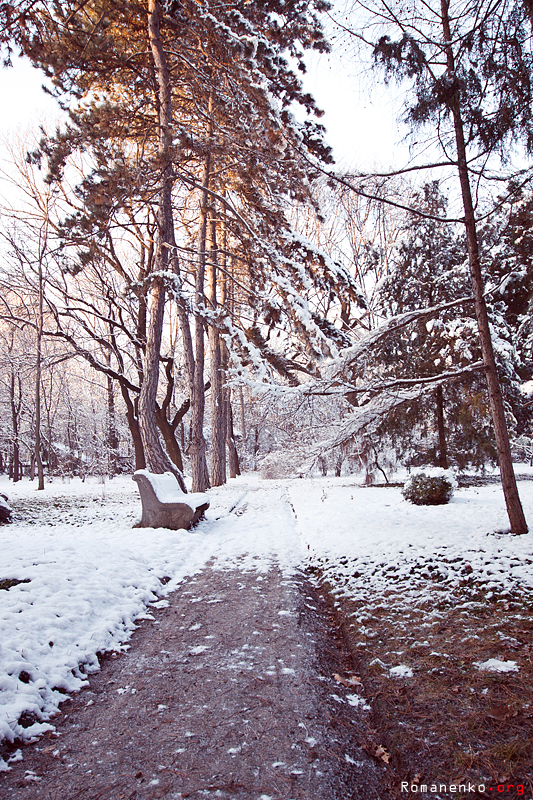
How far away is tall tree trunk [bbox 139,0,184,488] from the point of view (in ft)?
28.2

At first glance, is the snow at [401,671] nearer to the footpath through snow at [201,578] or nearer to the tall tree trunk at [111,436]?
the footpath through snow at [201,578]

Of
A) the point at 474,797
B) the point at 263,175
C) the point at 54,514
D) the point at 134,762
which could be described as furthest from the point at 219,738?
the point at 54,514

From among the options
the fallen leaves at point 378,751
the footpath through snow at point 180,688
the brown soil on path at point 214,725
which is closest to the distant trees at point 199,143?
the footpath through snow at point 180,688

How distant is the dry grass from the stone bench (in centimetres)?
427

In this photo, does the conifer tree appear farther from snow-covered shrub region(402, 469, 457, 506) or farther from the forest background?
snow-covered shrub region(402, 469, 457, 506)

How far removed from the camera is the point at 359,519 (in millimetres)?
7953

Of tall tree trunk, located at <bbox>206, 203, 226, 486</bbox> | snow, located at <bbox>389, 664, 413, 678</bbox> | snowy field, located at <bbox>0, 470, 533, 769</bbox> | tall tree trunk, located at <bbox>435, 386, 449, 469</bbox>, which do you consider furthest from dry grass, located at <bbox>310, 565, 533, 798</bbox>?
tall tree trunk, located at <bbox>206, 203, 226, 486</bbox>

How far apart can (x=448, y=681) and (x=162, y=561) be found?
4.17 metres

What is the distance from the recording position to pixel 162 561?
5.83 m

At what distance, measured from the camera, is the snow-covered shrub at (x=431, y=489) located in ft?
30.2

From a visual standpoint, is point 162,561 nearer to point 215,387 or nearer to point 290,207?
point 290,207

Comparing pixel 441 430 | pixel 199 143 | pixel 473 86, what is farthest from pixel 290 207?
pixel 441 430

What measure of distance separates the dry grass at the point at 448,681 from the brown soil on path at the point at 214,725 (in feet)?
0.57

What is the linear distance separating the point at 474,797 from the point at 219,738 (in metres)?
1.27
